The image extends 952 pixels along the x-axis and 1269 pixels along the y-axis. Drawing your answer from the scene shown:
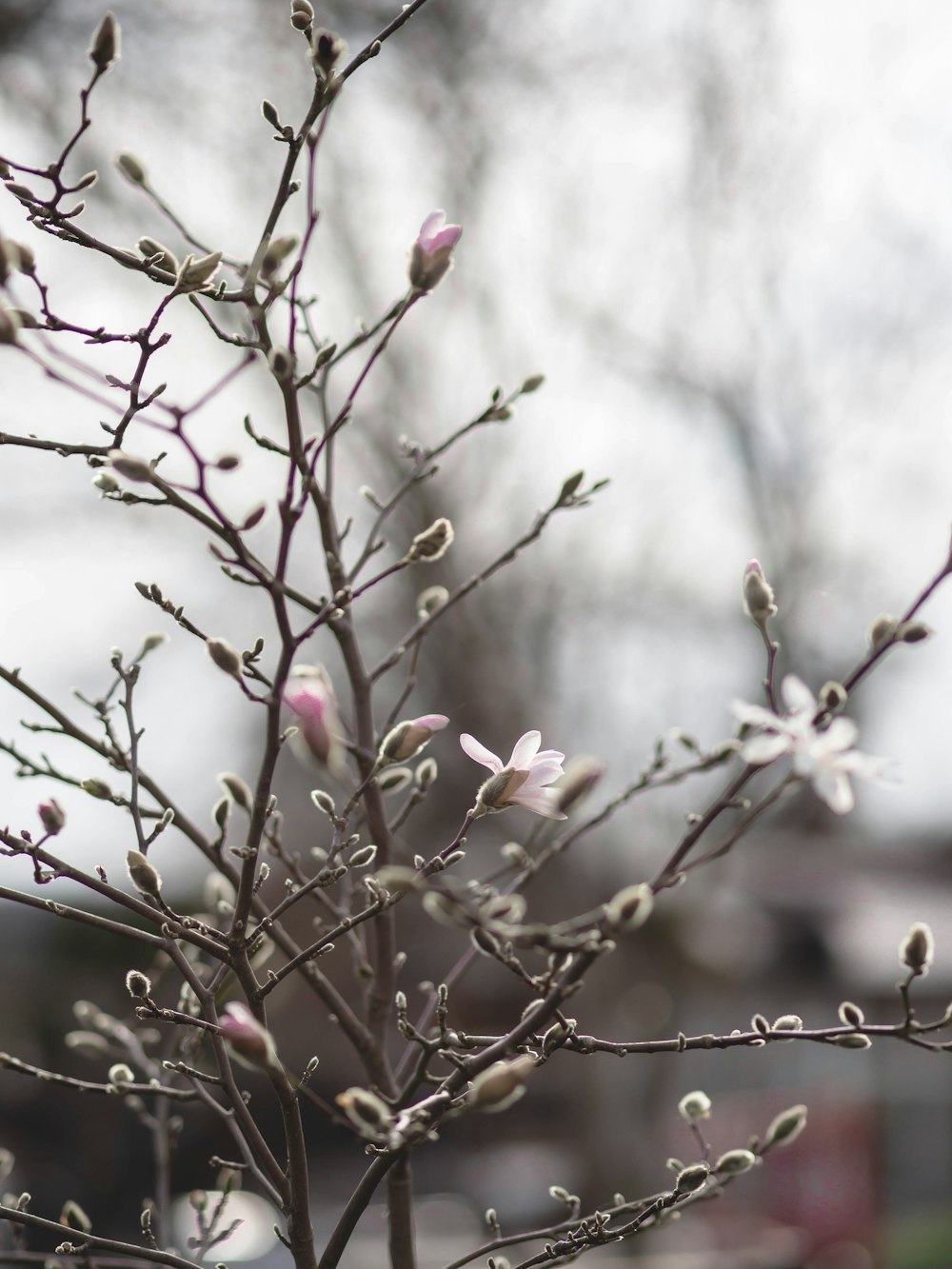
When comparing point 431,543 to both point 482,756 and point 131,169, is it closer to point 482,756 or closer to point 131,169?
point 482,756

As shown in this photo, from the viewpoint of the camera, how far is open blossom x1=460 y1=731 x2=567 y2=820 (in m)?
0.68

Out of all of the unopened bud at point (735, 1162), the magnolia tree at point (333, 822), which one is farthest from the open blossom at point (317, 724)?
the unopened bud at point (735, 1162)

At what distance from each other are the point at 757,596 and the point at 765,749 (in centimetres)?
13

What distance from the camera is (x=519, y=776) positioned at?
688mm

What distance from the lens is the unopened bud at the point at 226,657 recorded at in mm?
657

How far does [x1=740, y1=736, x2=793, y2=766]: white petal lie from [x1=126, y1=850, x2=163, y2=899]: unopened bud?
37cm

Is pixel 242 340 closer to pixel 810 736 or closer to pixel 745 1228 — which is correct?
pixel 810 736

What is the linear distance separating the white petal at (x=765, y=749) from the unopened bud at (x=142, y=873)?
367 mm

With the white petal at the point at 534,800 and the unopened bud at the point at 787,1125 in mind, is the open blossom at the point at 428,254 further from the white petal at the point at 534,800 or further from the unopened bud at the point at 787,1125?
the unopened bud at the point at 787,1125

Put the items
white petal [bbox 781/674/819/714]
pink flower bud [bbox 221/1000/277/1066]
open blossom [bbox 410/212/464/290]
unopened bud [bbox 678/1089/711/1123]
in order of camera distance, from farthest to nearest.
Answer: unopened bud [bbox 678/1089/711/1123]
open blossom [bbox 410/212/464/290]
white petal [bbox 781/674/819/714]
pink flower bud [bbox 221/1000/277/1066]

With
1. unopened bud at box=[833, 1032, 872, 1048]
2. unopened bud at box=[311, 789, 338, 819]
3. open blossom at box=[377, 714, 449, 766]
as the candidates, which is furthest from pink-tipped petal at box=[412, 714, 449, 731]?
unopened bud at box=[833, 1032, 872, 1048]

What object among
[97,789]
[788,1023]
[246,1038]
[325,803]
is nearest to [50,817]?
[97,789]

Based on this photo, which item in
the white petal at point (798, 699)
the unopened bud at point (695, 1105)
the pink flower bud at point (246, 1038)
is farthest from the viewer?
the unopened bud at point (695, 1105)

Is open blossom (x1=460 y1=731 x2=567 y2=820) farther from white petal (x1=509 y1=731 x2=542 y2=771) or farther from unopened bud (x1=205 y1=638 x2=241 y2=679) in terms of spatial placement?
unopened bud (x1=205 y1=638 x2=241 y2=679)
